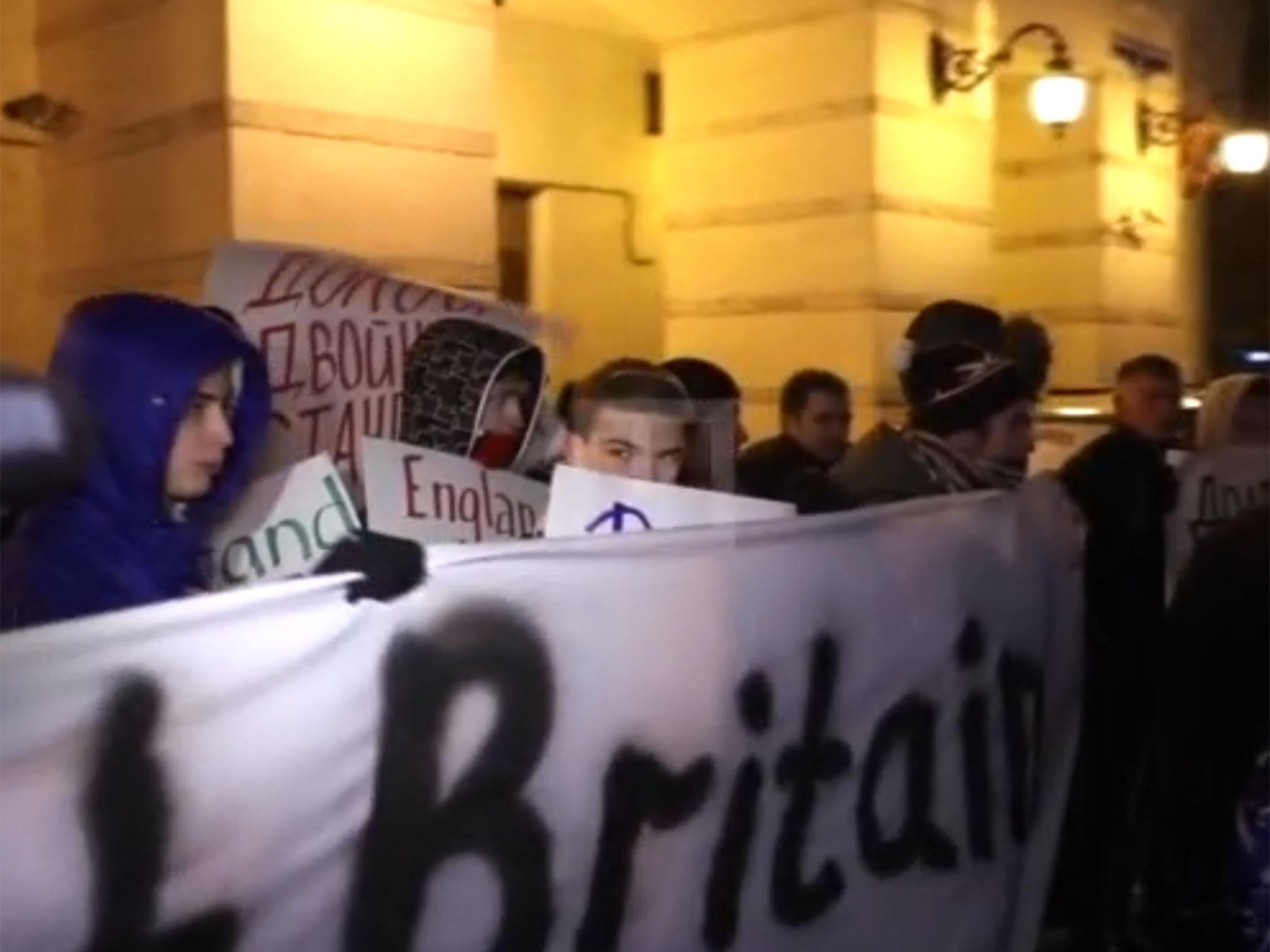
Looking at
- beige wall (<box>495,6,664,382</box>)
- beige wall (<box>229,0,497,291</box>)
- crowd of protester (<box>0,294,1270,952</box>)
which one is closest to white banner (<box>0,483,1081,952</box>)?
crowd of protester (<box>0,294,1270,952</box>)

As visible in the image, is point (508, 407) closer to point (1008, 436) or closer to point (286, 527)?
point (286, 527)

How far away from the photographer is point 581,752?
2.66 metres

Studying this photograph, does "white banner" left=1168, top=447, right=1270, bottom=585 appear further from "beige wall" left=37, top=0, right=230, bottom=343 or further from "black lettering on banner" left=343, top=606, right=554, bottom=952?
"beige wall" left=37, top=0, right=230, bottom=343

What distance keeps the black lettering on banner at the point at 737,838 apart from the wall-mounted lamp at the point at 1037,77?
18.0 ft

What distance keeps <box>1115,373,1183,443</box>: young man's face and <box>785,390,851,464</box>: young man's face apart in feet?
2.55

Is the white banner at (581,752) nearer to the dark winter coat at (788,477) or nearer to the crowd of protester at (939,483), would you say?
the crowd of protester at (939,483)

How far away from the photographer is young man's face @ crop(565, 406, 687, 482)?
3469 millimetres

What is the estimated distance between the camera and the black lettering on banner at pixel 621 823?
2.70 meters

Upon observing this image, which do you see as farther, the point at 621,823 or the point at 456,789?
the point at 621,823

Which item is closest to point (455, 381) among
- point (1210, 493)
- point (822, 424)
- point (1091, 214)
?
point (1210, 493)

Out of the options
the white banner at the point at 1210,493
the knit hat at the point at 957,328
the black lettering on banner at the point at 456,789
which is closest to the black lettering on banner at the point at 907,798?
the black lettering on banner at the point at 456,789

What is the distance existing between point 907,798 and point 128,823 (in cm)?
158

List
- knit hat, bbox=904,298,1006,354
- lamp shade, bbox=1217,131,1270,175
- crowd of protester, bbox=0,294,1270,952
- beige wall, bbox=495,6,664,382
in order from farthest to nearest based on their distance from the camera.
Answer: lamp shade, bbox=1217,131,1270,175
beige wall, bbox=495,6,664,382
knit hat, bbox=904,298,1006,354
crowd of protester, bbox=0,294,1270,952

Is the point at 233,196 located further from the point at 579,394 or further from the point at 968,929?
the point at 968,929
